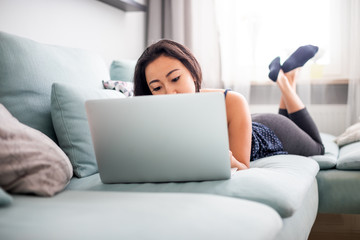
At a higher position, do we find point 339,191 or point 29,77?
point 29,77

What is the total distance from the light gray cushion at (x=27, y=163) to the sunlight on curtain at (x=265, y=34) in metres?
2.39

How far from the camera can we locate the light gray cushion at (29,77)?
131 cm

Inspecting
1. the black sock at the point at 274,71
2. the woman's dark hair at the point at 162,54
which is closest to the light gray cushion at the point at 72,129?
the woman's dark hair at the point at 162,54

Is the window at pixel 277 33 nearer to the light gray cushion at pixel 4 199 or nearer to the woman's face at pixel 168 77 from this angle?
the woman's face at pixel 168 77

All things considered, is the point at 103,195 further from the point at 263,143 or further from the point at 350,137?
the point at 350,137

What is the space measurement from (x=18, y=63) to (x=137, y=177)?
0.64m

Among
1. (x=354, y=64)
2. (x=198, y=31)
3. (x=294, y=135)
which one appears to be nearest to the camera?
(x=294, y=135)

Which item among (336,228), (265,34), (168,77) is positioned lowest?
(336,228)

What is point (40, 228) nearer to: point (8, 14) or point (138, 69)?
point (138, 69)


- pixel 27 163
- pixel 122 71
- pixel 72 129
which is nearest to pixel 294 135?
pixel 122 71

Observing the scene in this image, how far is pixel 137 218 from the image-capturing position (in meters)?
0.69

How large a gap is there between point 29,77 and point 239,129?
75cm

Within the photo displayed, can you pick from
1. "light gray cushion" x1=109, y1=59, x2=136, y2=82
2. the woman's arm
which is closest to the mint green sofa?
the woman's arm

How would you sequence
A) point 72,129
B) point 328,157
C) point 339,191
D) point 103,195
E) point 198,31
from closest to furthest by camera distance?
point 103,195 < point 72,129 < point 339,191 < point 328,157 < point 198,31
